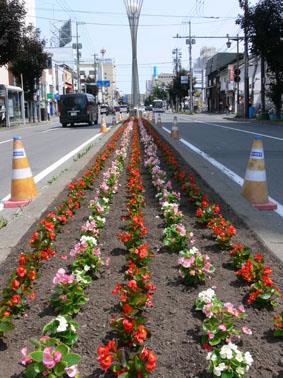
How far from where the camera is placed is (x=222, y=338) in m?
2.91

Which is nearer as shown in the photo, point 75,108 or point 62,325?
point 62,325

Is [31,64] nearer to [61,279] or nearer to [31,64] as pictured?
[31,64]

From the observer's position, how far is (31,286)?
3865mm

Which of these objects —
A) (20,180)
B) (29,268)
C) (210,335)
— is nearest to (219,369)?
(210,335)

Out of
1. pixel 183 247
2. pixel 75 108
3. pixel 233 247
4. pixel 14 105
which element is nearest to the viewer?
pixel 233 247

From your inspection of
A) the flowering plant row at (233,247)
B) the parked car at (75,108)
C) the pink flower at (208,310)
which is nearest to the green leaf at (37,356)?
the pink flower at (208,310)

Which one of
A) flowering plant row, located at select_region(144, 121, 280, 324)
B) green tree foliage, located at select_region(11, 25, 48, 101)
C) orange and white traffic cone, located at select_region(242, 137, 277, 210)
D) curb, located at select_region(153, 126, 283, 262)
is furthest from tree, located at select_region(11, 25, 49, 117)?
flowering plant row, located at select_region(144, 121, 280, 324)

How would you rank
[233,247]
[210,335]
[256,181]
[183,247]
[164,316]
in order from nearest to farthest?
[210,335], [164,316], [233,247], [183,247], [256,181]

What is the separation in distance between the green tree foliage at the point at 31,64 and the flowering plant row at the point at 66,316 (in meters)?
45.7

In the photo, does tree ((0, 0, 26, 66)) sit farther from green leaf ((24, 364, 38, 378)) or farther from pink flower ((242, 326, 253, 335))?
green leaf ((24, 364, 38, 378))

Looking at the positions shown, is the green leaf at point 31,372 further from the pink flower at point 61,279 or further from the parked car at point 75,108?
the parked car at point 75,108

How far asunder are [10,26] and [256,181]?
89.2 feet

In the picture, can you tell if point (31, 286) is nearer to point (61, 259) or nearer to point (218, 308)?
point (61, 259)

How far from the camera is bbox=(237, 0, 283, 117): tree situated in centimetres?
3522
